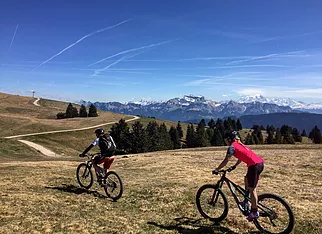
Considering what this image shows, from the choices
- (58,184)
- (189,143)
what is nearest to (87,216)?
(58,184)

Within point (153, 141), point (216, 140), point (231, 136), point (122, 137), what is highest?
point (231, 136)

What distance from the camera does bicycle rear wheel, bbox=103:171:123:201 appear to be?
14547mm

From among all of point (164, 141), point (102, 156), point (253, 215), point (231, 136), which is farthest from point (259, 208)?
point (164, 141)

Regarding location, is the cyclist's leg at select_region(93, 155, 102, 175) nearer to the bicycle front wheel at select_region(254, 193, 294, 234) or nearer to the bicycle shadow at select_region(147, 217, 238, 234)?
the bicycle shadow at select_region(147, 217, 238, 234)

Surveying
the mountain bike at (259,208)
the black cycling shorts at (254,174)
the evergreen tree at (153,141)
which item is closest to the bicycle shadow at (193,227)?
the mountain bike at (259,208)

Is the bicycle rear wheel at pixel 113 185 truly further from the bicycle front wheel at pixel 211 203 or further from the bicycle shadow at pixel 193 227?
the bicycle front wheel at pixel 211 203

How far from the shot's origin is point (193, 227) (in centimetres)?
1091

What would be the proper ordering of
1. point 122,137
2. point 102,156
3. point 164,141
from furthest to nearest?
point 164,141
point 122,137
point 102,156

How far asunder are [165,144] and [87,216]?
103 metres

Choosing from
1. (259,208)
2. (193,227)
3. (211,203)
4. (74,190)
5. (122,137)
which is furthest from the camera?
(122,137)

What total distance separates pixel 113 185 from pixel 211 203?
5.76 metres

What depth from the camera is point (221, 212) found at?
1202cm

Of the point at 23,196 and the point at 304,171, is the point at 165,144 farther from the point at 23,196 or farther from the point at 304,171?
the point at 23,196

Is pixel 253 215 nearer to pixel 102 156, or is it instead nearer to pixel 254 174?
pixel 254 174
